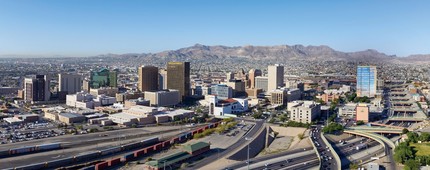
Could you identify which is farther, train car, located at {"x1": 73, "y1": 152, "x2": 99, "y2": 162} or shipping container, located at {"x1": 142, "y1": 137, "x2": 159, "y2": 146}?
shipping container, located at {"x1": 142, "y1": 137, "x2": 159, "y2": 146}

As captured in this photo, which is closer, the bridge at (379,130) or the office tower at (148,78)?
the bridge at (379,130)

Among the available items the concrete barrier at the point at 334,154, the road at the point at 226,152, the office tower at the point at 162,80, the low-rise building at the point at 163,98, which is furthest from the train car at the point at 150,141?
the office tower at the point at 162,80

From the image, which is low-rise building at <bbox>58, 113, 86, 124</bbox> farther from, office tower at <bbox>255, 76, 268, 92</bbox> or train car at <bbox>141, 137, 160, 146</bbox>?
office tower at <bbox>255, 76, 268, 92</bbox>

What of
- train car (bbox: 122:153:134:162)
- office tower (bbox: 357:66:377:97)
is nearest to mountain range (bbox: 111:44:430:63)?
office tower (bbox: 357:66:377:97)

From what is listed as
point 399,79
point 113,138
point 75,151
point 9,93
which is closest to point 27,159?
point 75,151

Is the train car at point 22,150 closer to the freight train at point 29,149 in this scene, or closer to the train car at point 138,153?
the freight train at point 29,149

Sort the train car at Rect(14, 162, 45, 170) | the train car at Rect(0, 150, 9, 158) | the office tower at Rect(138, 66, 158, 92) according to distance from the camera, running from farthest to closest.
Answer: the office tower at Rect(138, 66, 158, 92)
the train car at Rect(0, 150, 9, 158)
the train car at Rect(14, 162, 45, 170)
